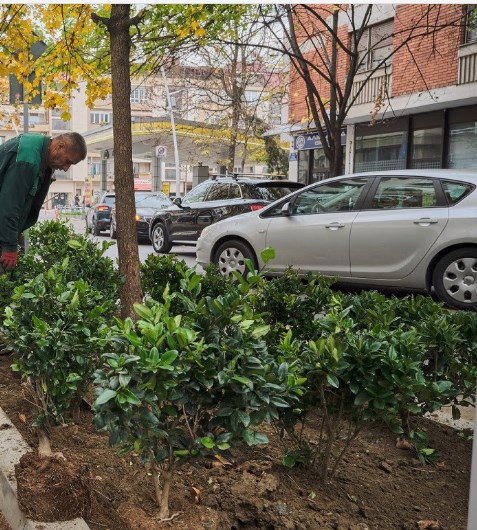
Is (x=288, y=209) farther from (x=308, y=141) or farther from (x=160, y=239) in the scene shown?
(x=308, y=141)

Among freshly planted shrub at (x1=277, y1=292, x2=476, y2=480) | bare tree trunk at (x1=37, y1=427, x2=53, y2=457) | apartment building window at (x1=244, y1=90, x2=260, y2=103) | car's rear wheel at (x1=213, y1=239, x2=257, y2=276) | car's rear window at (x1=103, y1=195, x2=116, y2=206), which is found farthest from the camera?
car's rear window at (x1=103, y1=195, x2=116, y2=206)

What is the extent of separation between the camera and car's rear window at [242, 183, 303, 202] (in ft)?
47.0

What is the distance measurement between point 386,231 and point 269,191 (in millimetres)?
5869

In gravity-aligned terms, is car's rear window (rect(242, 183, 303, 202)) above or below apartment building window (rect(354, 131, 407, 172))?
below

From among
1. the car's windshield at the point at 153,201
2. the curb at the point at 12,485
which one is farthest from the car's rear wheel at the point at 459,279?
the car's windshield at the point at 153,201

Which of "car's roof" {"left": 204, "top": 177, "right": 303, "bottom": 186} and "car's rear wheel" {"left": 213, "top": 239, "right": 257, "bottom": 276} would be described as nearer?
"car's rear wheel" {"left": 213, "top": 239, "right": 257, "bottom": 276}

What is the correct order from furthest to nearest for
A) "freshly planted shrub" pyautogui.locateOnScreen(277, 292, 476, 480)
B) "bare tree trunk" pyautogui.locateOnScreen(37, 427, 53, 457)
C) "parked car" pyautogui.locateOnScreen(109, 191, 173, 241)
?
"parked car" pyautogui.locateOnScreen(109, 191, 173, 241)
"bare tree trunk" pyautogui.locateOnScreen(37, 427, 53, 457)
"freshly planted shrub" pyautogui.locateOnScreen(277, 292, 476, 480)

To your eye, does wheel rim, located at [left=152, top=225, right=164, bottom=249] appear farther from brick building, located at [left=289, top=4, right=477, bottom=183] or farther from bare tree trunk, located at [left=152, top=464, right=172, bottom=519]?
bare tree trunk, located at [left=152, top=464, right=172, bottom=519]

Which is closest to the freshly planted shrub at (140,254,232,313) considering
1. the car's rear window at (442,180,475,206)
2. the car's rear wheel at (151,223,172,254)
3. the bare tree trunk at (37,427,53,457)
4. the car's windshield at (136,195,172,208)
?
the bare tree trunk at (37,427,53,457)

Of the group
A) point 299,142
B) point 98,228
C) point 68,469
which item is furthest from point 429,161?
point 68,469

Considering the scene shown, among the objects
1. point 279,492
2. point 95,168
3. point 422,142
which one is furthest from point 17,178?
point 95,168

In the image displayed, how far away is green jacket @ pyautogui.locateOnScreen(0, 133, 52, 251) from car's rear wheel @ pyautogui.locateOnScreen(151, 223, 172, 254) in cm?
1258

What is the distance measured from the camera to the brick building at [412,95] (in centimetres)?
1711

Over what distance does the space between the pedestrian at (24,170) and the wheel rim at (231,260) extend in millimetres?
6431
